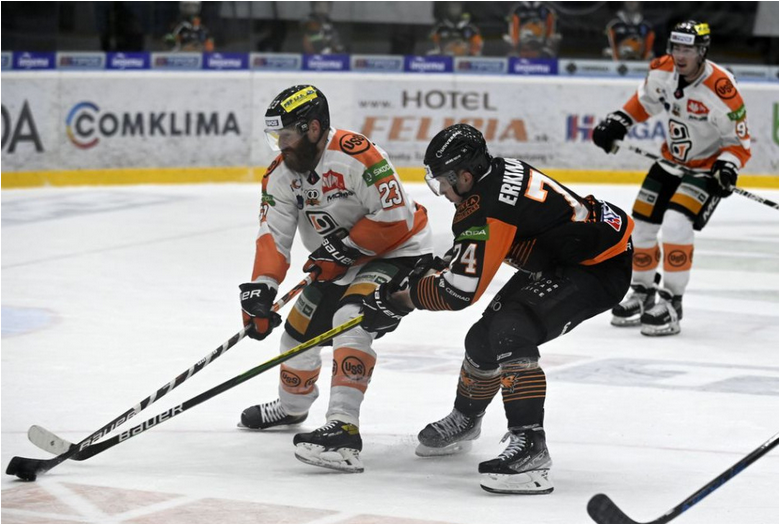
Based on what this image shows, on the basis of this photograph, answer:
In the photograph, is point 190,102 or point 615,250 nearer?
point 615,250

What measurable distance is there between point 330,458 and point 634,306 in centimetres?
296

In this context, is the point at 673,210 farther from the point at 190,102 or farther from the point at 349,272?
the point at 190,102

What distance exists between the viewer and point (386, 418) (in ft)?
14.8

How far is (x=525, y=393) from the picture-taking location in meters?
3.68

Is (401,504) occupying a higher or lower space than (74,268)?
higher

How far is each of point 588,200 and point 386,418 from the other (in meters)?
1.13

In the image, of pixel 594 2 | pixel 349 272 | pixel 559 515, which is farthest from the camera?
pixel 594 2

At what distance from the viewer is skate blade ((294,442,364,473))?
12.4ft

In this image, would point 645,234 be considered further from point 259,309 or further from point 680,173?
point 259,309

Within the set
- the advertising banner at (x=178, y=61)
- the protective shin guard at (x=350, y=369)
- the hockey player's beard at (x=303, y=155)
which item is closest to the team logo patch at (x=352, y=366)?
the protective shin guard at (x=350, y=369)

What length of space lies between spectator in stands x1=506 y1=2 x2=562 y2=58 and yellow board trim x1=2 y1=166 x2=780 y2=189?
112 centimetres

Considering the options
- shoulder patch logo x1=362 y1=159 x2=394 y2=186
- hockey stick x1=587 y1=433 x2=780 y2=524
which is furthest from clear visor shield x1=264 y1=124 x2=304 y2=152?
hockey stick x1=587 y1=433 x2=780 y2=524

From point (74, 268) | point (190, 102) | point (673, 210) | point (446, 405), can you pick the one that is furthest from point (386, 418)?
point (190, 102)

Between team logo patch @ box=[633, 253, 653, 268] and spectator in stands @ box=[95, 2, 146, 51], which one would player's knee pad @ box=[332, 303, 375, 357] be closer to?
team logo patch @ box=[633, 253, 653, 268]
